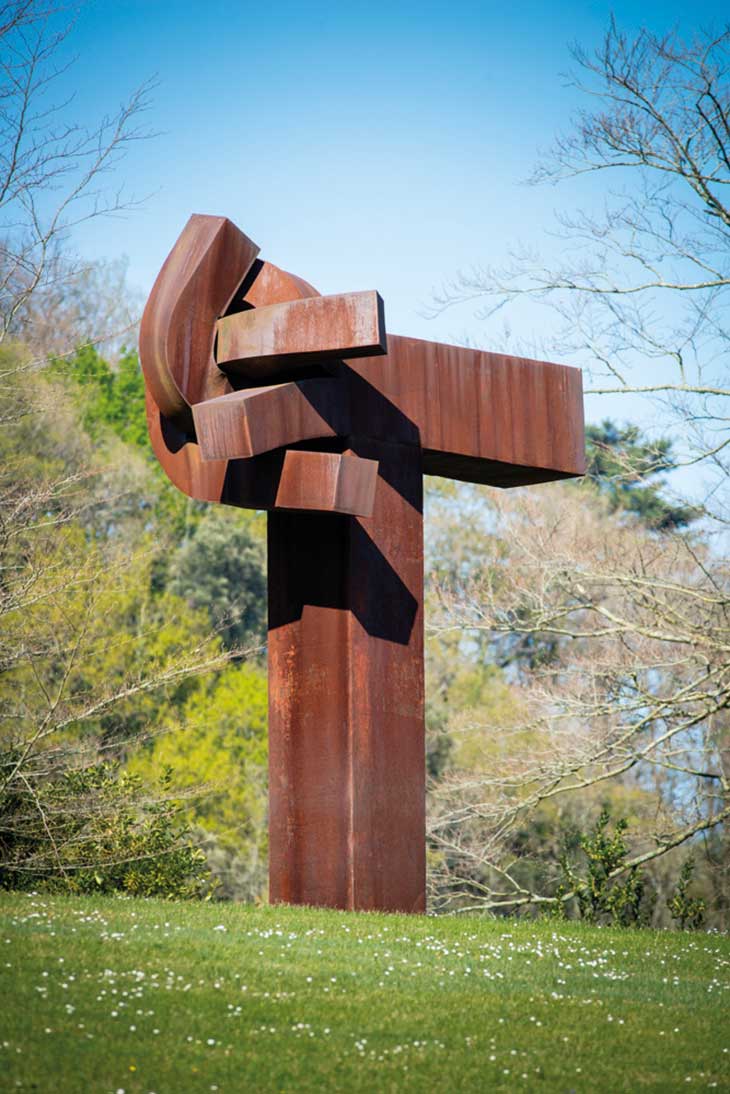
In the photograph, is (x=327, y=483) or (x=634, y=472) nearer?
(x=327, y=483)

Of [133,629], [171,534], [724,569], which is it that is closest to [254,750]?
[133,629]

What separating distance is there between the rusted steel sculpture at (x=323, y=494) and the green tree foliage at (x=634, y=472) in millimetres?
4497

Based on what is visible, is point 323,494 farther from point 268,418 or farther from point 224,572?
point 224,572

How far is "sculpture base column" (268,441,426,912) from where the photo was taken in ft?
28.8

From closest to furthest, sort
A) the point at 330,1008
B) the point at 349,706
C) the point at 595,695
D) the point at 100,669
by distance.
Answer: the point at 330,1008 → the point at 349,706 → the point at 595,695 → the point at 100,669

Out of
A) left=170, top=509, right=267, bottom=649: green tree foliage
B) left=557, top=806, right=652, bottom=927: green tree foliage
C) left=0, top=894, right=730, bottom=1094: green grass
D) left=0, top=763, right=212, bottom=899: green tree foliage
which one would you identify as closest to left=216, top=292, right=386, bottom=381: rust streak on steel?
left=0, top=894, right=730, bottom=1094: green grass

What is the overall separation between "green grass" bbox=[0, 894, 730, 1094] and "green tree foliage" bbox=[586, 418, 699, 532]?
20.7 feet

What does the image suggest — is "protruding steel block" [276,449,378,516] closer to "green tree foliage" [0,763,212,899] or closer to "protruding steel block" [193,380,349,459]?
"protruding steel block" [193,380,349,459]

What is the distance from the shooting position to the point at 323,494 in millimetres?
8453

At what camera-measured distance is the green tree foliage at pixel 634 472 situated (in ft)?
44.7

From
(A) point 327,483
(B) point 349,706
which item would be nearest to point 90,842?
(B) point 349,706

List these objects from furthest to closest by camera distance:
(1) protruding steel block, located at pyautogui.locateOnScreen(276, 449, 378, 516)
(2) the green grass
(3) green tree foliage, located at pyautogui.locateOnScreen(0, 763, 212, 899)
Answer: (3) green tree foliage, located at pyautogui.locateOnScreen(0, 763, 212, 899), (1) protruding steel block, located at pyautogui.locateOnScreen(276, 449, 378, 516), (2) the green grass

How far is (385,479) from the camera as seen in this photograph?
9203 millimetres

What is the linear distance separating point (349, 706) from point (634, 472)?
5571 mm
